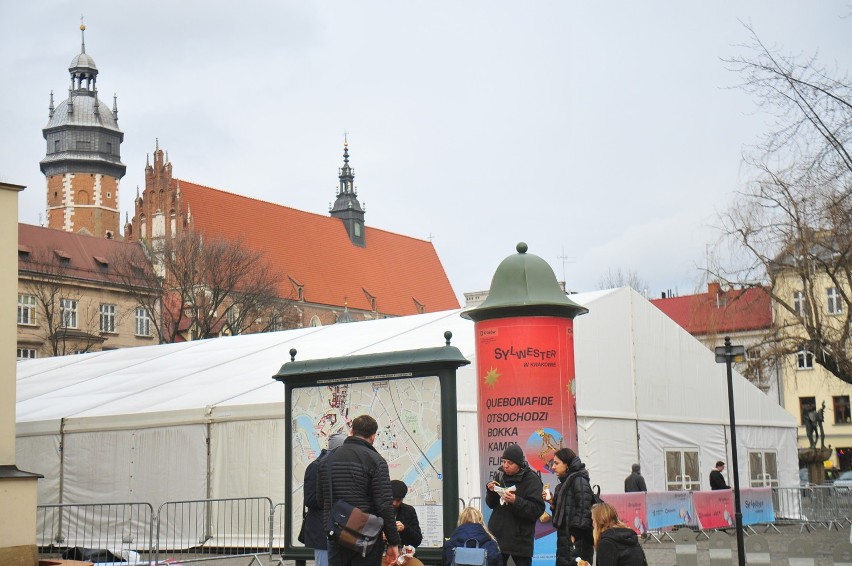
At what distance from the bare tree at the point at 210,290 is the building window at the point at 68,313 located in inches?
219

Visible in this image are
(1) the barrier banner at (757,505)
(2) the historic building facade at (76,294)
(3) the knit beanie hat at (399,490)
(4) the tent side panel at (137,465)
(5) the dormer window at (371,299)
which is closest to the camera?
(3) the knit beanie hat at (399,490)

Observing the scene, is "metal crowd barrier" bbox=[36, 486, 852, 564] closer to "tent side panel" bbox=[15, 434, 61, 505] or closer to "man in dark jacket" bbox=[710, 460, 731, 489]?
"tent side panel" bbox=[15, 434, 61, 505]

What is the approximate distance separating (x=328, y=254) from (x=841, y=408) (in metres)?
42.4

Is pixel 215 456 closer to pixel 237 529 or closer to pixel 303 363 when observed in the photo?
pixel 237 529

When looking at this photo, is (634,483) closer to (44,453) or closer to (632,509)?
(632,509)

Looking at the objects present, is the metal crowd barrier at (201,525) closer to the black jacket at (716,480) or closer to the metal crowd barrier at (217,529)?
the metal crowd barrier at (217,529)

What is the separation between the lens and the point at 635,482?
19844mm

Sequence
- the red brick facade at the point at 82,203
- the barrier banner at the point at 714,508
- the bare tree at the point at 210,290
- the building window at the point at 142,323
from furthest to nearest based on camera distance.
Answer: the red brick facade at the point at 82,203 < the building window at the point at 142,323 < the bare tree at the point at 210,290 < the barrier banner at the point at 714,508

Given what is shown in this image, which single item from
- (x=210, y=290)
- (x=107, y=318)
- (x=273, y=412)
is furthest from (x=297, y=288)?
(x=273, y=412)

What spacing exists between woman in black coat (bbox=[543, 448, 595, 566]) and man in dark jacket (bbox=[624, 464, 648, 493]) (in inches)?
395

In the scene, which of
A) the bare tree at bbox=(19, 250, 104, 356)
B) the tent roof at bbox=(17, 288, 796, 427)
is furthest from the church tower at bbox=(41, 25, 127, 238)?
the tent roof at bbox=(17, 288, 796, 427)

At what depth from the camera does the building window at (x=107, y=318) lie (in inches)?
2736

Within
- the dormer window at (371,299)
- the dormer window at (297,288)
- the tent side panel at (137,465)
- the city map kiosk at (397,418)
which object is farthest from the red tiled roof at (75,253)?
the city map kiosk at (397,418)

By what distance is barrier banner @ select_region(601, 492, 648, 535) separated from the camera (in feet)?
61.4
